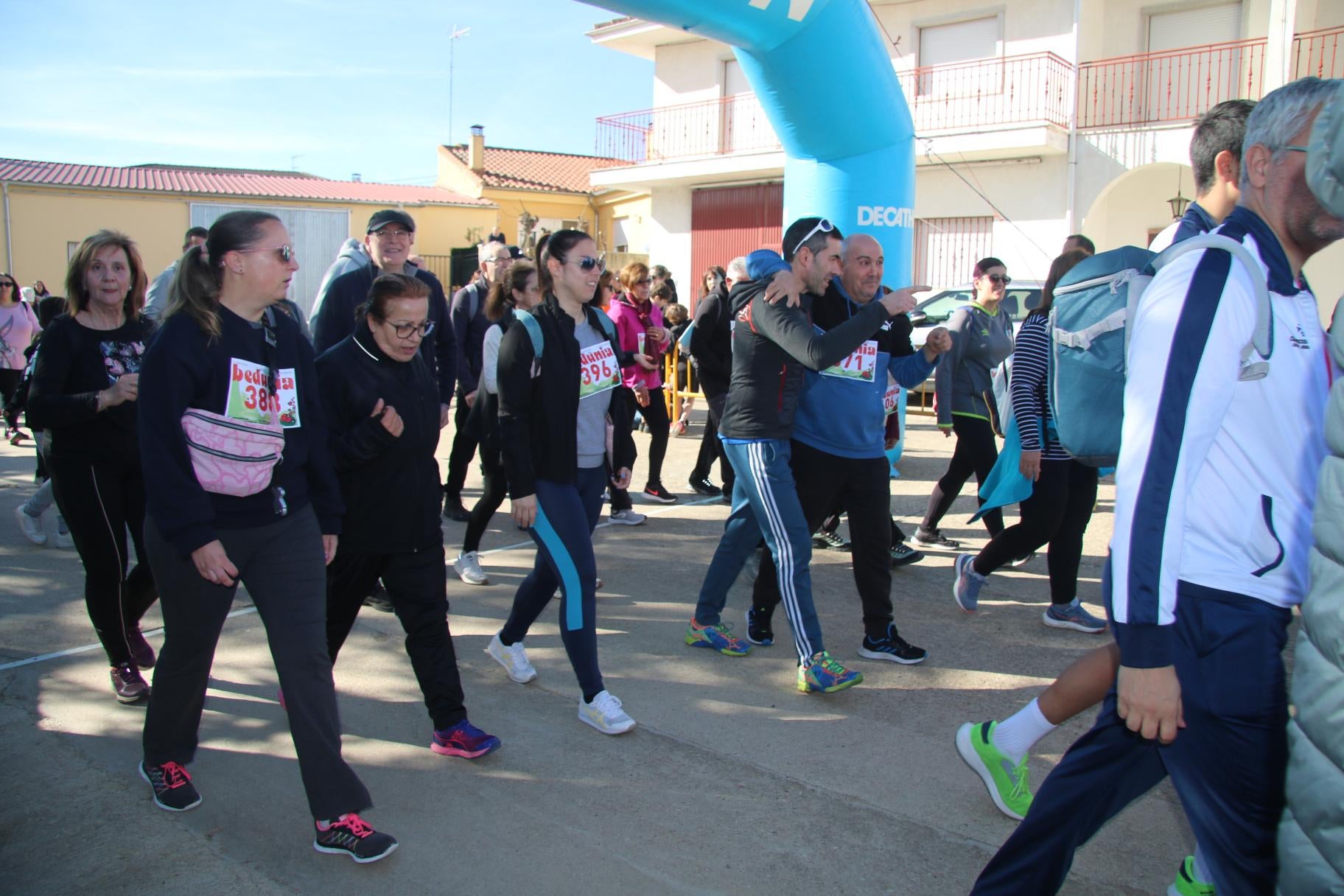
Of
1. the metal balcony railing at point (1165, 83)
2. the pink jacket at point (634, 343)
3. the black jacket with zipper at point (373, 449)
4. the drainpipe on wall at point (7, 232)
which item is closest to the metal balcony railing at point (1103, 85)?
the metal balcony railing at point (1165, 83)

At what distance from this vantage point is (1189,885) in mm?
2848

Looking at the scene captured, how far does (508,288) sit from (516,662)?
2.46 metres

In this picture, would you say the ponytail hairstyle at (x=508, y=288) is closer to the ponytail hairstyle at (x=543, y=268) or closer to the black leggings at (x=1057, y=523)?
the ponytail hairstyle at (x=543, y=268)

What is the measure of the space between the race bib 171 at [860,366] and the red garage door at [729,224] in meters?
18.3

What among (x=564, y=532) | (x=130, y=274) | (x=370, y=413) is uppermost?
(x=130, y=274)

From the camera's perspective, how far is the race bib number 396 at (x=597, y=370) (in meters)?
4.21

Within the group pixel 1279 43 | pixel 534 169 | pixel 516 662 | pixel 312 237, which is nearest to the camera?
pixel 516 662

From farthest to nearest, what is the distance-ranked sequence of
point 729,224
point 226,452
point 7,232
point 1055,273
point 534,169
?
point 534,169
point 7,232
point 729,224
point 1055,273
point 226,452

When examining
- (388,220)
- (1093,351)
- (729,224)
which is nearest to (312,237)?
(729,224)

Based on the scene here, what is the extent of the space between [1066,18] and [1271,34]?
151 inches

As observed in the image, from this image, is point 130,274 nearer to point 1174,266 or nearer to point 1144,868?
point 1174,266

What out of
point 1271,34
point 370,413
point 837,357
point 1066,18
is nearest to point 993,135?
point 1066,18

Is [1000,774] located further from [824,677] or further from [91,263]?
[91,263]

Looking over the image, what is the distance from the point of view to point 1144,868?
3.04 m
